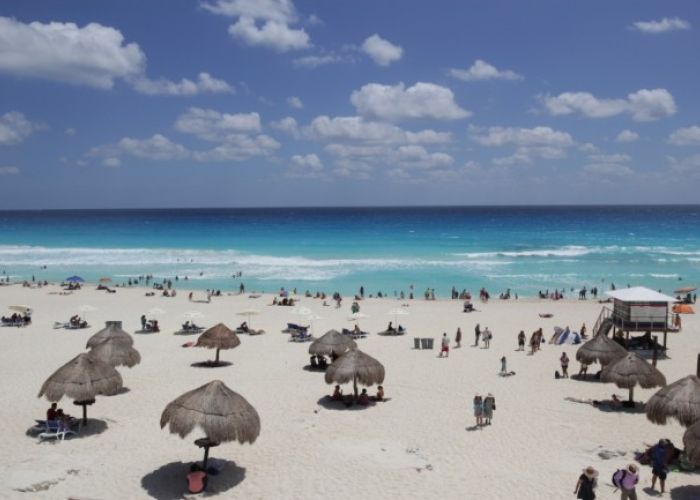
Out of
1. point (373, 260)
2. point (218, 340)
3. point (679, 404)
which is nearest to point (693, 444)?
point (679, 404)

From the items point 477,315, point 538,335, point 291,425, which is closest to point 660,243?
point 477,315

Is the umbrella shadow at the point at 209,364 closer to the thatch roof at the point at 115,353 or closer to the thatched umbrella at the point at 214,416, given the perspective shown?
the thatch roof at the point at 115,353

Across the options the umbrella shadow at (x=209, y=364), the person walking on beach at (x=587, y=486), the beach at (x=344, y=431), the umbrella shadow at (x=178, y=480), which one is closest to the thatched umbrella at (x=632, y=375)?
the beach at (x=344, y=431)

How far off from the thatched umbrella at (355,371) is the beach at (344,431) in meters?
0.80

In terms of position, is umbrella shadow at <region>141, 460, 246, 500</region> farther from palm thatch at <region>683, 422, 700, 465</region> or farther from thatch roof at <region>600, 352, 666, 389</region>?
thatch roof at <region>600, 352, 666, 389</region>

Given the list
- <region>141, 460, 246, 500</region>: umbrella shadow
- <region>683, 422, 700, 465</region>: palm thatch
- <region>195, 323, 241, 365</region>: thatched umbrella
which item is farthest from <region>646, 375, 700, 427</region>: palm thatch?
<region>195, 323, 241, 365</region>: thatched umbrella

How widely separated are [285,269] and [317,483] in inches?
1770

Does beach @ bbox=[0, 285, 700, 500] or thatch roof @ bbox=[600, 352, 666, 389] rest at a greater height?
thatch roof @ bbox=[600, 352, 666, 389]

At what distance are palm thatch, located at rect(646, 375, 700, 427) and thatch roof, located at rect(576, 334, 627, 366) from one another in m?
4.99

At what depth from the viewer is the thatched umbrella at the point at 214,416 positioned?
1006 centimetres

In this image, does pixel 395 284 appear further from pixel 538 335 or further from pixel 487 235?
pixel 487 235

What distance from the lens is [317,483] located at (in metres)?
10.6

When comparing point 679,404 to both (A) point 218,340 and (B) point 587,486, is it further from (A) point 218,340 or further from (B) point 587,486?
(A) point 218,340

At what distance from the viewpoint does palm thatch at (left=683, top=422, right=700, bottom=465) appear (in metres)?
9.44
